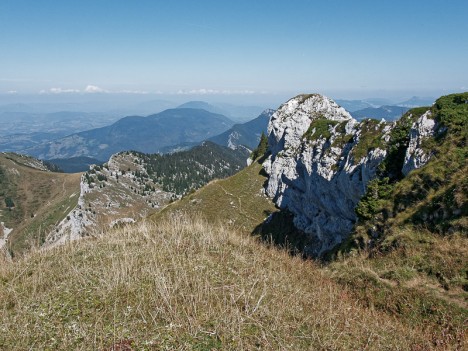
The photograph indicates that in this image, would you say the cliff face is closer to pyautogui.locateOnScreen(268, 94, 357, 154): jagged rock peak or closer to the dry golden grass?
pyautogui.locateOnScreen(268, 94, 357, 154): jagged rock peak

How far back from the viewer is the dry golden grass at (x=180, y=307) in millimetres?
6016

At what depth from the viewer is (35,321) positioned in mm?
6551

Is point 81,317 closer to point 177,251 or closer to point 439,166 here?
point 177,251

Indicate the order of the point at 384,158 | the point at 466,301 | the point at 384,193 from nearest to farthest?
the point at 466,301 < the point at 384,193 < the point at 384,158

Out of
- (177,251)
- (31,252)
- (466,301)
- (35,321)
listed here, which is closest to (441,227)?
Answer: (466,301)

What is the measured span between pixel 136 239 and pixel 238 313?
21.8ft

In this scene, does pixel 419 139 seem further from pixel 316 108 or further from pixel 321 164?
pixel 316 108

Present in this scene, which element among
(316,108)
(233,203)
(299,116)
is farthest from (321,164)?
(316,108)

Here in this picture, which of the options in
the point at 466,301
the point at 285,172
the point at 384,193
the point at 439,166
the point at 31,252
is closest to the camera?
the point at 466,301

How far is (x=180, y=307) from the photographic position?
6.93m

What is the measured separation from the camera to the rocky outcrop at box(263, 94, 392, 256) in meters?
41.0

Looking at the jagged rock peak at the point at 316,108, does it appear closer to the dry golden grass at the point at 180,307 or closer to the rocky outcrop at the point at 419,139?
the rocky outcrop at the point at 419,139

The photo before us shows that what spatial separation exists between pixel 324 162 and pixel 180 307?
48.1 metres

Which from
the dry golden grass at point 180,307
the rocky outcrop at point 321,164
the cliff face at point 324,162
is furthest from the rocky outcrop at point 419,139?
the dry golden grass at point 180,307
